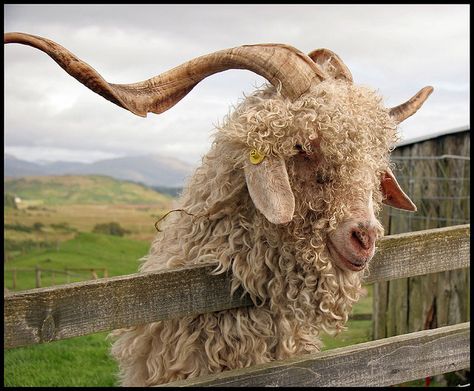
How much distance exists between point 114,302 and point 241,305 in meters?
0.68

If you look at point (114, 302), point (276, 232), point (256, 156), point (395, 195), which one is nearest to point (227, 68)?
point (256, 156)

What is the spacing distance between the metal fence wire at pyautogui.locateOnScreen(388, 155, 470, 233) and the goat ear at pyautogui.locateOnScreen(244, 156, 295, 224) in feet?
18.1

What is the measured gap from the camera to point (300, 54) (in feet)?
10.0

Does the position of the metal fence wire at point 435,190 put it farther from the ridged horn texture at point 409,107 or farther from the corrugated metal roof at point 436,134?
the ridged horn texture at point 409,107

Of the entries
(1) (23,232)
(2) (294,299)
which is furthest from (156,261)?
(1) (23,232)

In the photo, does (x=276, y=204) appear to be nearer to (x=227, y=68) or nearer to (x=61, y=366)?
(x=227, y=68)

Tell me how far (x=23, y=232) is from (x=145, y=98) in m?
23.7

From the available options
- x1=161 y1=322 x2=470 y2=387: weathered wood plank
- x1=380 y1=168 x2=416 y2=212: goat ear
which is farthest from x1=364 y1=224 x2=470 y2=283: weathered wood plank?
x1=161 y1=322 x2=470 y2=387: weathered wood plank

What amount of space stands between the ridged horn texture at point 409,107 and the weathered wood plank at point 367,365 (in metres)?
1.21

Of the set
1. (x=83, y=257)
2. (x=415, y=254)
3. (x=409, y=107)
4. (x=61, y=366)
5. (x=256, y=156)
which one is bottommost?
(x=61, y=366)

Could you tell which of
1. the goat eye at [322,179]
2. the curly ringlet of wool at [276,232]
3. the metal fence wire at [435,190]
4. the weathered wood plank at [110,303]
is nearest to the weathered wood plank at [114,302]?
the weathered wood plank at [110,303]

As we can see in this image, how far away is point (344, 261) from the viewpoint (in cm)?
292

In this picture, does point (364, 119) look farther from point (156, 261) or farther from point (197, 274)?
point (156, 261)

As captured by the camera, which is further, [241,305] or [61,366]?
[61,366]
